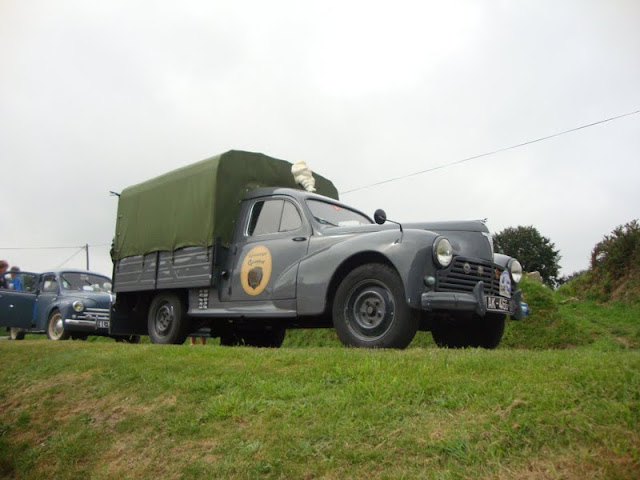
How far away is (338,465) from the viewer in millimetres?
3186

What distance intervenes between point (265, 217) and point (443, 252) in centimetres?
276

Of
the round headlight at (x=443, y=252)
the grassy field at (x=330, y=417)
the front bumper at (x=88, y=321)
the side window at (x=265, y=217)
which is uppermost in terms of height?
the side window at (x=265, y=217)

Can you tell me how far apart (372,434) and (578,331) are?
8.63 metres

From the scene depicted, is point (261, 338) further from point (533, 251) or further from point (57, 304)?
point (533, 251)

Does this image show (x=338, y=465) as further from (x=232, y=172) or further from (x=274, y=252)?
(x=232, y=172)

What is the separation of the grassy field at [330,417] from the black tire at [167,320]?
194 centimetres

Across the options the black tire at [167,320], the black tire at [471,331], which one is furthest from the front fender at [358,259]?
the black tire at [167,320]

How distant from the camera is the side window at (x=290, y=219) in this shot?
6.96 metres

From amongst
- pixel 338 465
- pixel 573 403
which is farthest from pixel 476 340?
pixel 338 465

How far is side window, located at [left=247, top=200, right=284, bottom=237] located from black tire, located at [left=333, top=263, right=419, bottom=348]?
1710 millimetres

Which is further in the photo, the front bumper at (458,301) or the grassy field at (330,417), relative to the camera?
the front bumper at (458,301)

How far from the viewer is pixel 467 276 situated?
5.79m

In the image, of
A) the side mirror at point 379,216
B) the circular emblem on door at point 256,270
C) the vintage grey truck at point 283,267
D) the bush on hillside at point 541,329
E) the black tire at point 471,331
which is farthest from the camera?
the bush on hillside at point 541,329

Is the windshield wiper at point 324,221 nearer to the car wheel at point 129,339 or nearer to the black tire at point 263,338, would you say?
the black tire at point 263,338
